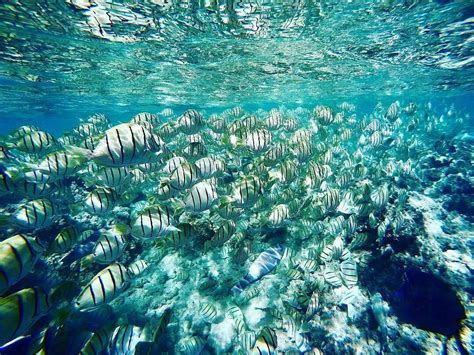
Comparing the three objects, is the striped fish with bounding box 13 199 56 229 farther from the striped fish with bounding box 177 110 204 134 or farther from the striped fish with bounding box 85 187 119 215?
the striped fish with bounding box 177 110 204 134

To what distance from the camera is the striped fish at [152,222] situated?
3.95 metres

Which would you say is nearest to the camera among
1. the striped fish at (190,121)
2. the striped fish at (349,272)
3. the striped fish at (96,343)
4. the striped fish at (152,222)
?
the striped fish at (96,343)

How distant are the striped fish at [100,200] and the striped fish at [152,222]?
5.14ft

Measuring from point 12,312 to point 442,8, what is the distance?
1584cm

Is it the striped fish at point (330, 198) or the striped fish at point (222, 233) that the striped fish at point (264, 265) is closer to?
the striped fish at point (222, 233)

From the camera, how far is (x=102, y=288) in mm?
3689

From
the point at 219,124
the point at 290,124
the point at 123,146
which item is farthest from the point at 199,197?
the point at 290,124

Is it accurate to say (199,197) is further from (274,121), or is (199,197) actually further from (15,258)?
(274,121)

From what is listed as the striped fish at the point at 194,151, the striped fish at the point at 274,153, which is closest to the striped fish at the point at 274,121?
the striped fish at the point at 274,153

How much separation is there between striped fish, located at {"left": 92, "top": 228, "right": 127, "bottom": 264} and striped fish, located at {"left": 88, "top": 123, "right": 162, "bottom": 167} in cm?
150

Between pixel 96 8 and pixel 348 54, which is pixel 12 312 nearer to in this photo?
pixel 96 8

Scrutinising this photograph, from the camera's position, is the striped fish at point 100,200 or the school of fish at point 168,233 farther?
the striped fish at point 100,200

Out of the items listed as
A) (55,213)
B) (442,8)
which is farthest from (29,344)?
(442,8)

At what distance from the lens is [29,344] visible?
16.2 feet
